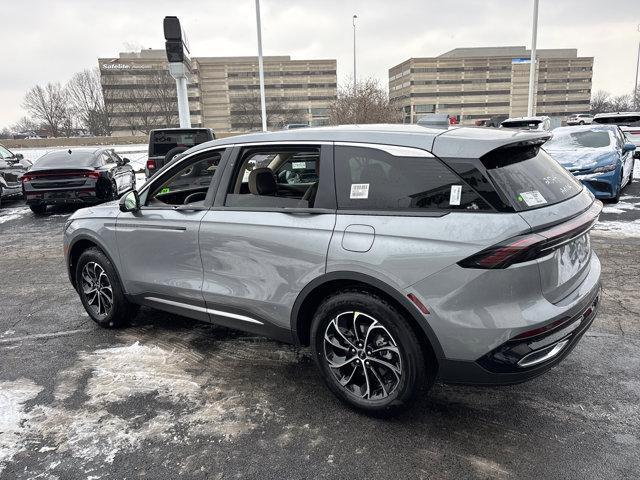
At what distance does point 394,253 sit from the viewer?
8.63 ft

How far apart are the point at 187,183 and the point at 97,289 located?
1.33 m

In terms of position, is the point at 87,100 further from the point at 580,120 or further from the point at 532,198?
the point at 532,198

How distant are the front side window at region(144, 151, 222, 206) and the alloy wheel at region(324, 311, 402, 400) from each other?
1.52 meters

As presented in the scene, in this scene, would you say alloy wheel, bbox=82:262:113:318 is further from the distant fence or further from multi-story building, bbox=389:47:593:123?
multi-story building, bbox=389:47:593:123

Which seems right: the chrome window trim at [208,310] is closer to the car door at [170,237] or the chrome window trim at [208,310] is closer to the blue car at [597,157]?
the car door at [170,237]

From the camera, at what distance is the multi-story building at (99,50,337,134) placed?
273 ft

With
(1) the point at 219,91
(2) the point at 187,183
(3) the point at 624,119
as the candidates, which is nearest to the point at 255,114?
(1) the point at 219,91

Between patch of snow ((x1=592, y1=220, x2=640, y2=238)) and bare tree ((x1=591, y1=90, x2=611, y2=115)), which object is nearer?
patch of snow ((x1=592, y1=220, x2=640, y2=238))

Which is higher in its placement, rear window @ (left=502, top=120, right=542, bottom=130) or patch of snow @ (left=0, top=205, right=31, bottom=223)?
rear window @ (left=502, top=120, right=542, bottom=130)

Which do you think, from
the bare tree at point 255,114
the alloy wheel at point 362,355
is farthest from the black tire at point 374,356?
the bare tree at point 255,114

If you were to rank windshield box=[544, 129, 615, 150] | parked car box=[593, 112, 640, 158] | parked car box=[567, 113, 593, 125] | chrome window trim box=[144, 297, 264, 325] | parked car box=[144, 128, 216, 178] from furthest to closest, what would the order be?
parked car box=[567, 113, 593, 125], parked car box=[593, 112, 640, 158], parked car box=[144, 128, 216, 178], windshield box=[544, 129, 615, 150], chrome window trim box=[144, 297, 264, 325]

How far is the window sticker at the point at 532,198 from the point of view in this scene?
8.40ft

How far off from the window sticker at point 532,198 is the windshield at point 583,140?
29.0 ft

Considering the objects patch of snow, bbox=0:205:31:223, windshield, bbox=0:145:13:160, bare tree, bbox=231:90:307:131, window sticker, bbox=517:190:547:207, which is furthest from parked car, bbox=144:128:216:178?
bare tree, bbox=231:90:307:131
